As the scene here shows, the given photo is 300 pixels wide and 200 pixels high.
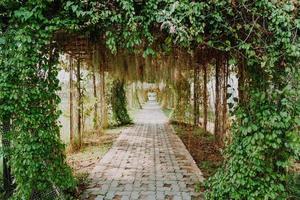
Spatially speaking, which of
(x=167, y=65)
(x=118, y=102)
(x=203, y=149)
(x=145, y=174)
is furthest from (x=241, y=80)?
(x=118, y=102)

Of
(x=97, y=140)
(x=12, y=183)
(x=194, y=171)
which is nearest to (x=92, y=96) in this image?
(x=97, y=140)

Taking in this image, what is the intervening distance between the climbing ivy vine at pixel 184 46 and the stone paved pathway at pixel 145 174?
38.3 inches

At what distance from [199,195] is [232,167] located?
104cm

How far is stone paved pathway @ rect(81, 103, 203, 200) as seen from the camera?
5828mm

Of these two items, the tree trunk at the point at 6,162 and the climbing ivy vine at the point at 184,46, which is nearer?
the climbing ivy vine at the point at 184,46

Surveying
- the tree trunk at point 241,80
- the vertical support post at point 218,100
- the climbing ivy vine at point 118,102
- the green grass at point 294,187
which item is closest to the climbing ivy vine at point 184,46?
the tree trunk at point 241,80

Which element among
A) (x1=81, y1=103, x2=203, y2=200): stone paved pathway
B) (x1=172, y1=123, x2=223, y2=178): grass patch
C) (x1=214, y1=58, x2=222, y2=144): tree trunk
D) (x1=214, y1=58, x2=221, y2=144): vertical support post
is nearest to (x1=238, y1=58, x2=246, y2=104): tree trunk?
(x1=81, y1=103, x2=203, y2=200): stone paved pathway

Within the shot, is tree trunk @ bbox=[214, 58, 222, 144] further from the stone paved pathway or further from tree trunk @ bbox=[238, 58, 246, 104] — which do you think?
tree trunk @ bbox=[238, 58, 246, 104]

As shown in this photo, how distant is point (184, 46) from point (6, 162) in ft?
9.82

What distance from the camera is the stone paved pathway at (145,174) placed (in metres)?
5.83

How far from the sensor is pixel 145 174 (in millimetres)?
7199

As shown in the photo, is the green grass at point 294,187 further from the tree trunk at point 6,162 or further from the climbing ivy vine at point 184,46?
the tree trunk at point 6,162

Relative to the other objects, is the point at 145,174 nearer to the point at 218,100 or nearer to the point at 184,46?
the point at 184,46

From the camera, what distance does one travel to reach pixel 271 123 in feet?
15.0
